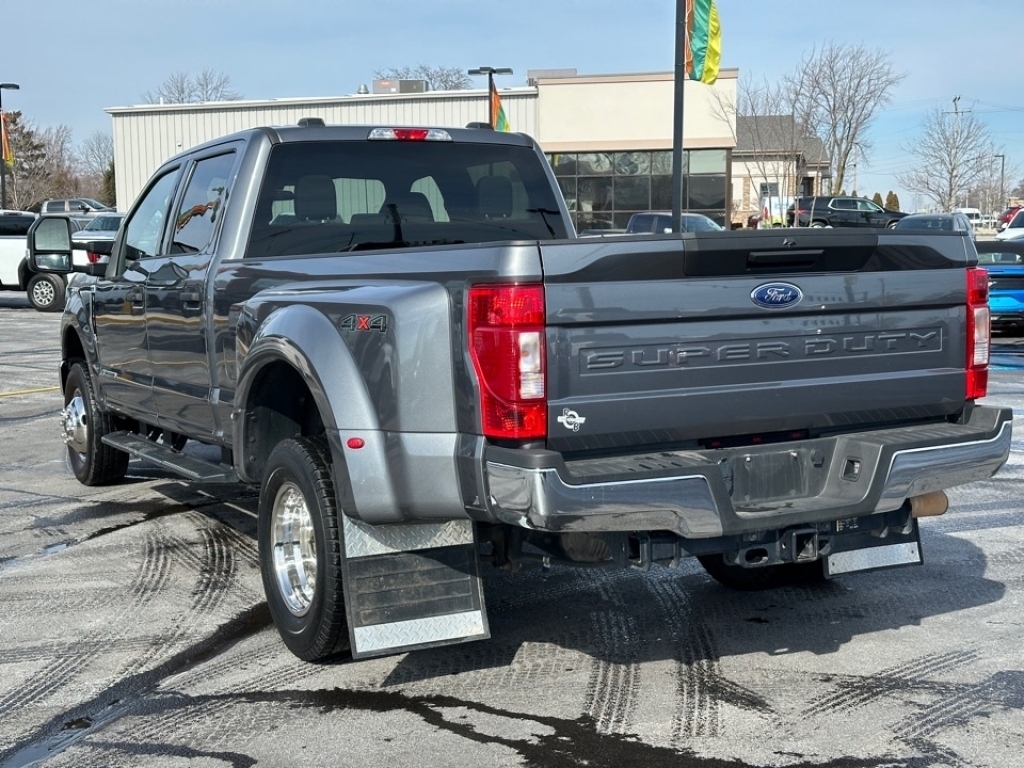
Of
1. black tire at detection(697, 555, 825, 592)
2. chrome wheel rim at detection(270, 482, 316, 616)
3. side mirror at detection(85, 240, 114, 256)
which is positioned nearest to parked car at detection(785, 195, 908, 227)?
side mirror at detection(85, 240, 114, 256)

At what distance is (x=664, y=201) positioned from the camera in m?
42.8

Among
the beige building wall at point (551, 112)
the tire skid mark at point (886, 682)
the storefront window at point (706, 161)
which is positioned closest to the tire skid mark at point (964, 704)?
the tire skid mark at point (886, 682)

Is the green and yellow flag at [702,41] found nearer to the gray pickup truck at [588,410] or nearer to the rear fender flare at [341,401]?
the gray pickup truck at [588,410]

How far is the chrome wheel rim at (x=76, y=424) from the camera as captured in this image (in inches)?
315

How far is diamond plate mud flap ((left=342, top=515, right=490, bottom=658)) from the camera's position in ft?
13.6

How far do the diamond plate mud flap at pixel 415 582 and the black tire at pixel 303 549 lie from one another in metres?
0.14

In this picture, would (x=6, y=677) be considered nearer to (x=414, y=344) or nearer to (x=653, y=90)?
(x=414, y=344)

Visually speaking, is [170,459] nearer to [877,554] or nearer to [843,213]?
[877,554]

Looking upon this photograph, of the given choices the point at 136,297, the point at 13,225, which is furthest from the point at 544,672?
the point at 13,225

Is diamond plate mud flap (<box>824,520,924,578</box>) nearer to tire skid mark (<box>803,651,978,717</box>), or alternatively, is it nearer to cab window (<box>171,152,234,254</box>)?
tire skid mark (<box>803,651,978,717</box>)

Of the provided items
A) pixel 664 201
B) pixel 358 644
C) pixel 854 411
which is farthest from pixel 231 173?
pixel 664 201

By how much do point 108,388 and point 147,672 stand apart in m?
3.10

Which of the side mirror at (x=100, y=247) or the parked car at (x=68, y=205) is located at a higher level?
the parked car at (x=68, y=205)

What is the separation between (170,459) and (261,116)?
4304cm
